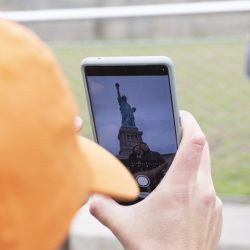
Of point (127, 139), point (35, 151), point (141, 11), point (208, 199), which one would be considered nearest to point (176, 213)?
point (208, 199)

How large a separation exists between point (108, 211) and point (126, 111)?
162mm

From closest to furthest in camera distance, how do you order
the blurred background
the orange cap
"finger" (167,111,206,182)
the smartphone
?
the orange cap
"finger" (167,111,206,182)
the smartphone
the blurred background

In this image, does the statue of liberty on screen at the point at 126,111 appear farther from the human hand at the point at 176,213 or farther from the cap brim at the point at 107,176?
the cap brim at the point at 107,176

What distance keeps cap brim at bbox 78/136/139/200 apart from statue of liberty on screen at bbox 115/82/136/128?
0.71ft

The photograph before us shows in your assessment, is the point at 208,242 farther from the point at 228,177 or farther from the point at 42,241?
the point at 228,177

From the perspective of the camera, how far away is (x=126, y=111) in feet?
3.49

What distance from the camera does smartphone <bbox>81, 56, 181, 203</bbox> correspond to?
3.42 ft

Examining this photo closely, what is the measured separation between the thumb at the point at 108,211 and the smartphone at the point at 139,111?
95 mm

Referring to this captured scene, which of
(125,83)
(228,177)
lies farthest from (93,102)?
(228,177)

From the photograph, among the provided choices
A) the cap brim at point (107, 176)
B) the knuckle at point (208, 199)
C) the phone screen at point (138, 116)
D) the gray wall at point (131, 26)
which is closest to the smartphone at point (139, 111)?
the phone screen at point (138, 116)

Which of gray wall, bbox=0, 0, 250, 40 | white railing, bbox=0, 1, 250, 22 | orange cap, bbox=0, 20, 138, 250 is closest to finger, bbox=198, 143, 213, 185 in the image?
orange cap, bbox=0, 20, 138, 250

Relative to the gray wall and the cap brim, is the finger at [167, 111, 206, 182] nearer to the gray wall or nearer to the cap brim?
the cap brim

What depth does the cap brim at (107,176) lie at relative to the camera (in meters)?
0.77

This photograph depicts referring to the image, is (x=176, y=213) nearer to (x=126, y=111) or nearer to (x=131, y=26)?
(x=126, y=111)
